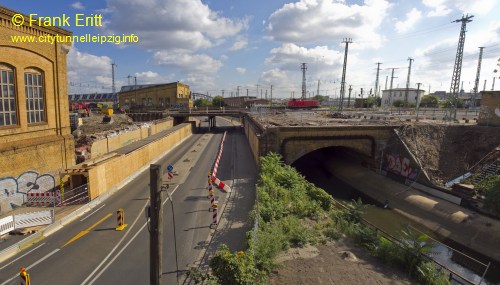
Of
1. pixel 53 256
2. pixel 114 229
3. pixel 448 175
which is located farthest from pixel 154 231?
pixel 448 175

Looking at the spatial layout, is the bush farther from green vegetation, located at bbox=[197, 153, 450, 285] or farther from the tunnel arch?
the tunnel arch

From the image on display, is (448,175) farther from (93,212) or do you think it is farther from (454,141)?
(93,212)

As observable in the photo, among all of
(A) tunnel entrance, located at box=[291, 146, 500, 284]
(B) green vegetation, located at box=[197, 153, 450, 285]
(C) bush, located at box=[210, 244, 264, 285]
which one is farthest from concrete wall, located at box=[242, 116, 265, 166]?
(C) bush, located at box=[210, 244, 264, 285]

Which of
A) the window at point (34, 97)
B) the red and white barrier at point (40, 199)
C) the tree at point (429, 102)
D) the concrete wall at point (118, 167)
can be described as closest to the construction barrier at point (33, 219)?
the red and white barrier at point (40, 199)

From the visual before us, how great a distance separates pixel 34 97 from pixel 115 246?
17.4 m

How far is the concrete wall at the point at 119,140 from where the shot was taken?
34531 mm

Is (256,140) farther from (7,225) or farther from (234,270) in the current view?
(234,270)

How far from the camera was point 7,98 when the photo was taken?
2291 cm

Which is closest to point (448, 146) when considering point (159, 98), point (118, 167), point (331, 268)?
point (331, 268)

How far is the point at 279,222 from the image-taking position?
17.9 m

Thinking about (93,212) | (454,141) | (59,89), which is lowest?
(93,212)

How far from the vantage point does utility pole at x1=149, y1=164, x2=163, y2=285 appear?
858 centimetres

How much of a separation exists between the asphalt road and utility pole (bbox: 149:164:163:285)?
4.58m

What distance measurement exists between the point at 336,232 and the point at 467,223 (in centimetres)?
1490
